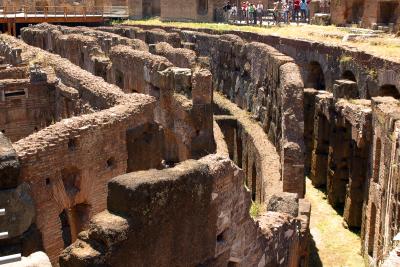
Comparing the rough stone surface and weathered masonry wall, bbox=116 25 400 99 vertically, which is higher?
weathered masonry wall, bbox=116 25 400 99

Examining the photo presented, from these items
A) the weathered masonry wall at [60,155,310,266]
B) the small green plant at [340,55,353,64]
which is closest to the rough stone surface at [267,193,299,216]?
the weathered masonry wall at [60,155,310,266]

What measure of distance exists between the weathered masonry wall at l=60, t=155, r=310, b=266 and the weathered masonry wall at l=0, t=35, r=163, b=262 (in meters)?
1.99

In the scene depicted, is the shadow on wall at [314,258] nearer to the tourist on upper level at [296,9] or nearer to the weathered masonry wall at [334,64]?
the weathered masonry wall at [334,64]

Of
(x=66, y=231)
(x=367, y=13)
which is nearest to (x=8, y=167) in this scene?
(x=66, y=231)

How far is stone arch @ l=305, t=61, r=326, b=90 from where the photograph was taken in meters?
21.3

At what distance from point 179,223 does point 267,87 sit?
Answer: 40.4 feet

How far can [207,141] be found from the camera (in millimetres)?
13102

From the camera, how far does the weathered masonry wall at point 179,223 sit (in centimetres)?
526

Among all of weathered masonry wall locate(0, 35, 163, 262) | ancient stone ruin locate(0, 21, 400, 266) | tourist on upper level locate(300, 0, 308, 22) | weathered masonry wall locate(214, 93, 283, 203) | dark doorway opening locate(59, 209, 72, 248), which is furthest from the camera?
tourist on upper level locate(300, 0, 308, 22)

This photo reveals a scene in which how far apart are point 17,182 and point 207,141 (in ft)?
22.0

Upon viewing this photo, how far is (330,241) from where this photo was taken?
13.7m

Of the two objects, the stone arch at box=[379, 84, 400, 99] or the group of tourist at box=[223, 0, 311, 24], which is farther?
the group of tourist at box=[223, 0, 311, 24]

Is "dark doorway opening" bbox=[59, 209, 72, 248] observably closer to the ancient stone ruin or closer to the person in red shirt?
the ancient stone ruin

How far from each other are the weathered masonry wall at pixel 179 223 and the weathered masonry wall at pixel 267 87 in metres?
5.34
